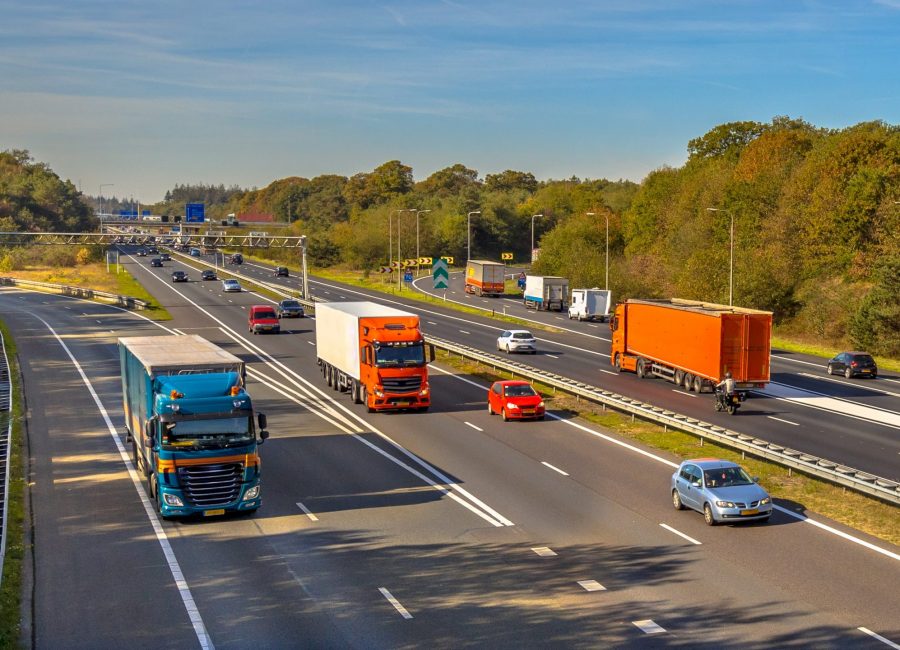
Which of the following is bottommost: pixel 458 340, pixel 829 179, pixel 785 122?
pixel 458 340

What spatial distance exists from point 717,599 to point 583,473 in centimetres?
1151

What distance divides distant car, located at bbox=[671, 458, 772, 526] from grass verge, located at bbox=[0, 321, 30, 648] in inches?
622

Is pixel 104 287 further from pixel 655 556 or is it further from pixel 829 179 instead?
pixel 655 556

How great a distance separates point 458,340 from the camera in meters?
69.8

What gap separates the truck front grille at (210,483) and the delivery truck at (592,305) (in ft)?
217

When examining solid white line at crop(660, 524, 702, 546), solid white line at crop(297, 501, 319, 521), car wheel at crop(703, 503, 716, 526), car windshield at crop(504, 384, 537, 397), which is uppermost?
car windshield at crop(504, 384, 537, 397)

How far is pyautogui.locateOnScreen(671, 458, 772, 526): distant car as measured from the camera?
81.5 feet

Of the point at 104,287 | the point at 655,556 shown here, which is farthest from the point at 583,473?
the point at 104,287

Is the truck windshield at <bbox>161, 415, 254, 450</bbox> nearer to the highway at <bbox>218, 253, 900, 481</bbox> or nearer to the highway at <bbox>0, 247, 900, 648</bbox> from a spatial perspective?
the highway at <bbox>0, 247, 900, 648</bbox>

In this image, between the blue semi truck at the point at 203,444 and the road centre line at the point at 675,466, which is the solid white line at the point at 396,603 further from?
the road centre line at the point at 675,466

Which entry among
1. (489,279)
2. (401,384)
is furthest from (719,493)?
(489,279)

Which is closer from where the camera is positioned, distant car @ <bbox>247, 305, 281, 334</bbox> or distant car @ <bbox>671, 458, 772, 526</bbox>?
distant car @ <bbox>671, 458, 772, 526</bbox>

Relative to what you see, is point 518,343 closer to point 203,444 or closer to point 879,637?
point 203,444

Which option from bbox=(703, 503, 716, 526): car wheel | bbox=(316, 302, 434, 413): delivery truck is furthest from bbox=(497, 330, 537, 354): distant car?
bbox=(703, 503, 716, 526): car wheel
